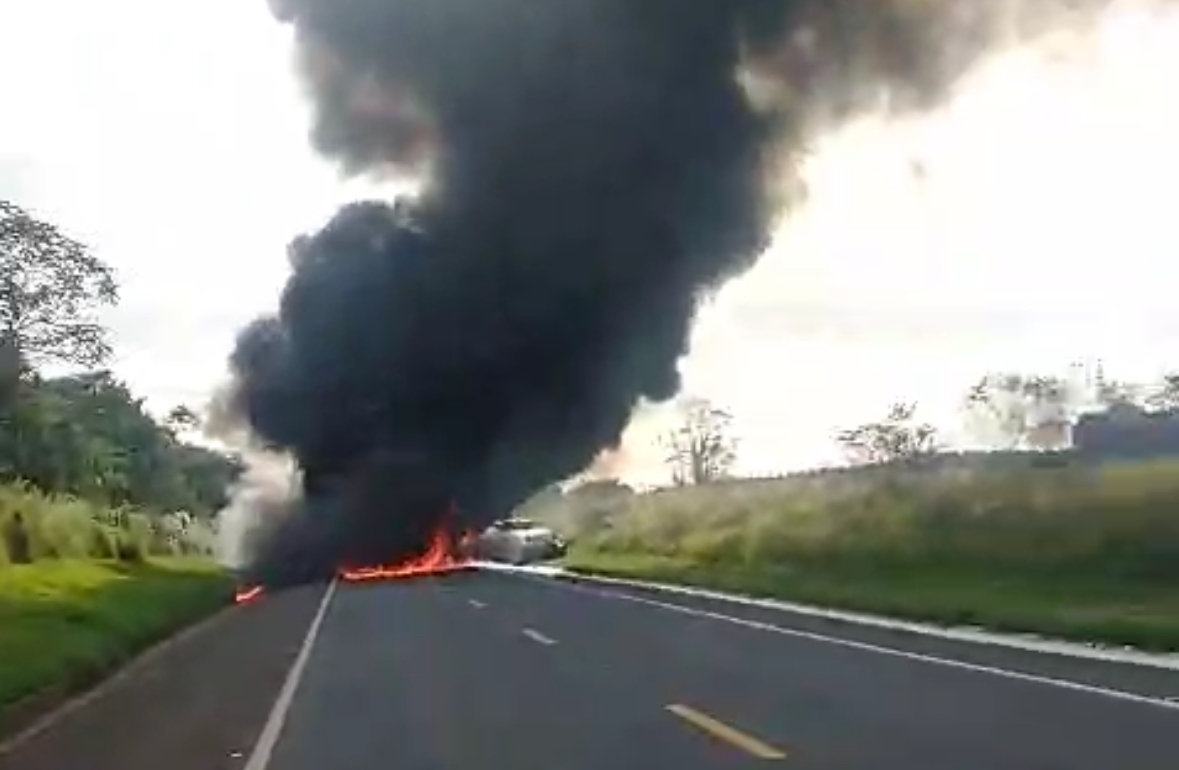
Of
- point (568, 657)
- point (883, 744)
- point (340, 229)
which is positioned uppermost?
point (340, 229)

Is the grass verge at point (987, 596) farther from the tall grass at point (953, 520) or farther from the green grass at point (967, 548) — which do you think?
the tall grass at point (953, 520)

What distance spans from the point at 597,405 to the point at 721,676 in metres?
28.3

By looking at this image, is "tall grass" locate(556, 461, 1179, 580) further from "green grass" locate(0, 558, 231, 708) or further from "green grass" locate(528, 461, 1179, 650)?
"green grass" locate(0, 558, 231, 708)

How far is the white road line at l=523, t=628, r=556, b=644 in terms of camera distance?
22203mm

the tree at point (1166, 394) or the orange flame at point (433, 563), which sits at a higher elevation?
the tree at point (1166, 394)

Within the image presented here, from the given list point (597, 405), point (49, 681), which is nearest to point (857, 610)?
point (49, 681)

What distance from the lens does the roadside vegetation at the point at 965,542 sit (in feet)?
80.9

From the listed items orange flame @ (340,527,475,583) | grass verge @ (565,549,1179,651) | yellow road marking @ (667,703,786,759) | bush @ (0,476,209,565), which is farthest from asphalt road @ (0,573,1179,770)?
orange flame @ (340,527,475,583)

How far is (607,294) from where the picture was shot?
41.7 meters

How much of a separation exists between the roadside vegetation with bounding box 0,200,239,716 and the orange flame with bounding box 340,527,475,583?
4.06 meters

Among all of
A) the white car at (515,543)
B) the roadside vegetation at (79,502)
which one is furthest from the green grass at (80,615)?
the white car at (515,543)

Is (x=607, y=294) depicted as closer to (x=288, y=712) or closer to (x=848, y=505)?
(x=848, y=505)

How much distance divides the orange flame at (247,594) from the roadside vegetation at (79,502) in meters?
0.51

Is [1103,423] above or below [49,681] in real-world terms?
above
